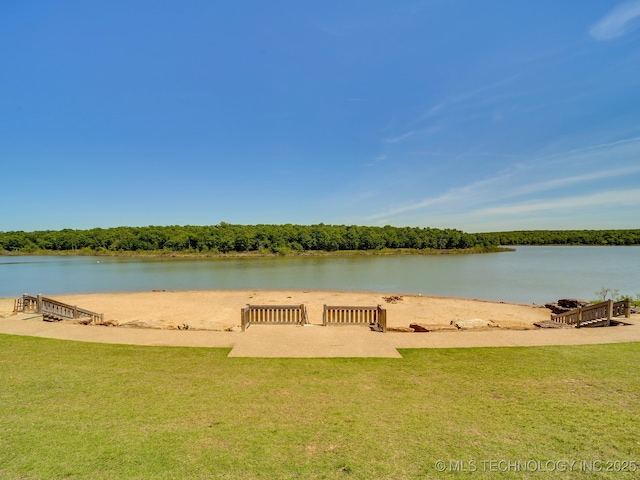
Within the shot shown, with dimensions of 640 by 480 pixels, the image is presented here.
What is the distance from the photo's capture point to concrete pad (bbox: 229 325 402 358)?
866 cm

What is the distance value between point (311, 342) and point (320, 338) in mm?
550

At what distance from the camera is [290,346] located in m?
9.41

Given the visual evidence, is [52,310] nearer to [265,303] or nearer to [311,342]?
[311,342]

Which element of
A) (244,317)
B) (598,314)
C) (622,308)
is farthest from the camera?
(622,308)

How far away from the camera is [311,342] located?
9867 mm

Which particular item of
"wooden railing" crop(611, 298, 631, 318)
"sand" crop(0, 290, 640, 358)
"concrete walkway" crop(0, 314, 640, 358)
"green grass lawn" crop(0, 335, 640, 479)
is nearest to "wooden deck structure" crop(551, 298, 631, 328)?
"wooden railing" crop(611, 298, 631, 318)

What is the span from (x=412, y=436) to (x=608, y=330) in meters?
10.7

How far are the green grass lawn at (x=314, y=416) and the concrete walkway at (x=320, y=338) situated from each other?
1.08 metres

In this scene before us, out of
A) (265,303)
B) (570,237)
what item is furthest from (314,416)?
(570,237)

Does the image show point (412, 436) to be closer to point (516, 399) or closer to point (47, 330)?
point (516, 399)

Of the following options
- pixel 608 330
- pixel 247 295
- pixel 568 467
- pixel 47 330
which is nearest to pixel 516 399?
pixel 568 467

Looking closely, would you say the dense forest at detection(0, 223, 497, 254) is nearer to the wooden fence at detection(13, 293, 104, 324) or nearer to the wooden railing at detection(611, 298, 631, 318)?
the wooden fence at detection(13, 293, 104, 324)

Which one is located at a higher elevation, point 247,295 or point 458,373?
point 458,373

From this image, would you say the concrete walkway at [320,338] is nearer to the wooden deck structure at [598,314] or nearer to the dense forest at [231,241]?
the wooden deck structure at [598,314]
